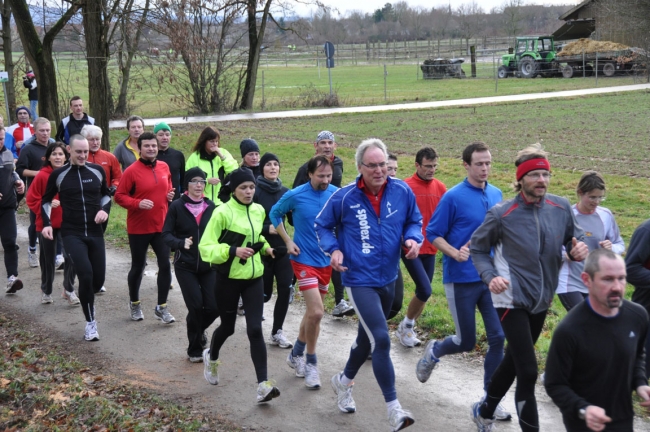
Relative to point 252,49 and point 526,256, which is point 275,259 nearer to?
point 526,256

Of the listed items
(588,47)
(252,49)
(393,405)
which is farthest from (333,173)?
(588,47)

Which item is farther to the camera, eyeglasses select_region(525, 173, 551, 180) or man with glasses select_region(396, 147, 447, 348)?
man with glasses select_region(396, 147, 447, 348)

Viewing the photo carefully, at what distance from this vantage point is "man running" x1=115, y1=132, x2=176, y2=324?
8.83m

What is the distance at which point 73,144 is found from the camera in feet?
28.1

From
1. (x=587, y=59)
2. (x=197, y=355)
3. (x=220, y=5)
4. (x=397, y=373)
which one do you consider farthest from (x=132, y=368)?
(x=587, y=59)

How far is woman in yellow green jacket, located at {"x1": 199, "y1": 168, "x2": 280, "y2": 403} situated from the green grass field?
232 cm

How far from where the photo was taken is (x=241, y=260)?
6496mm

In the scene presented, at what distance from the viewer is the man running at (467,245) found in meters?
6.05

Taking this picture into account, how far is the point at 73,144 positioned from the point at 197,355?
2.67 metres

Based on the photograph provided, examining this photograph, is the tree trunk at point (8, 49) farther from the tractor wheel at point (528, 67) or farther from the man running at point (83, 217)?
the tractor wheel at point (528, 67)

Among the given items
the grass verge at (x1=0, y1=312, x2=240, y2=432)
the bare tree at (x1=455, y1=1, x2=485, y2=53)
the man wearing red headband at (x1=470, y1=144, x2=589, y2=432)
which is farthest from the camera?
the bare tree at (x1=455, y1=1, x2=485, y2=53)

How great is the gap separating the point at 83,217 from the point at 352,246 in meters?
3.80

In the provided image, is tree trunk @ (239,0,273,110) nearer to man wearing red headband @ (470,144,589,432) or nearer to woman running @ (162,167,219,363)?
woman running @ (162,167,219,363)

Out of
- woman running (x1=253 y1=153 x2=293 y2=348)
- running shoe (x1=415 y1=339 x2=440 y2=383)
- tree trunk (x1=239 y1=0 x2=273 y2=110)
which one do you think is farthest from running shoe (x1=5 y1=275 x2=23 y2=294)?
tree trunk (x1=239 y1=0 x2=273 y2=110)
